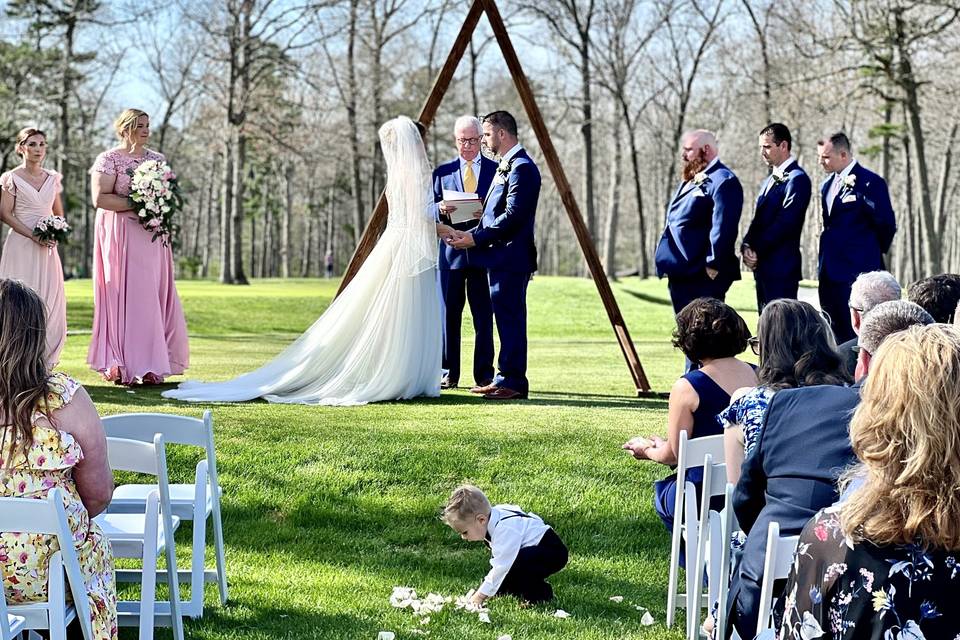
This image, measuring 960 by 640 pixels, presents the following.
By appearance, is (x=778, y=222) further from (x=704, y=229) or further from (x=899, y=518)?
(x=899, y=518)

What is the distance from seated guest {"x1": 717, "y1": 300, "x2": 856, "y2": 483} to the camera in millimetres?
4062

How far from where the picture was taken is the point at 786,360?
4.13 meters

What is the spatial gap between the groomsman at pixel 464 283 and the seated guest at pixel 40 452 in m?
6.11

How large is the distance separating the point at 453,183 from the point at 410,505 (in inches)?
163

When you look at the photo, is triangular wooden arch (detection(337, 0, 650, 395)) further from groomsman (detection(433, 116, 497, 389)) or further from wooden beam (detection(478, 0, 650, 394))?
groomsman (detection(433, 116, 497, 389))

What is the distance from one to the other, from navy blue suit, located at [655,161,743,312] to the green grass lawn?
1.12 m

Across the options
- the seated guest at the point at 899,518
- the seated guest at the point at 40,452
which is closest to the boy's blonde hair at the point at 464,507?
the seated guest at the point at 40,452

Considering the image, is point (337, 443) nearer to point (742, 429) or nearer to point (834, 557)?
point (742, 429)

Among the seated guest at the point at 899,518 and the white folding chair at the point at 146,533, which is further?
the white folding chair at the point at 146,533

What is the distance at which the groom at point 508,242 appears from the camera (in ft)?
30.4

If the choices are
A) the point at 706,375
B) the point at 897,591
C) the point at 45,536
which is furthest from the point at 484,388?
the point at 897,591

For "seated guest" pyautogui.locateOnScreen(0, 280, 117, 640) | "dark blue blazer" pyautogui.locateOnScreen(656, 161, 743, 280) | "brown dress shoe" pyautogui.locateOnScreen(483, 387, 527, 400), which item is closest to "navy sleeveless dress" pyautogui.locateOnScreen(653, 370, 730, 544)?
"seated guest" pyautogui.locateOnScreen(0, 280, 117, 640)

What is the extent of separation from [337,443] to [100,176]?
157 inches

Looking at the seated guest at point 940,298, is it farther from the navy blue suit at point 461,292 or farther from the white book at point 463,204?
the navy blue suit at point 461,292
